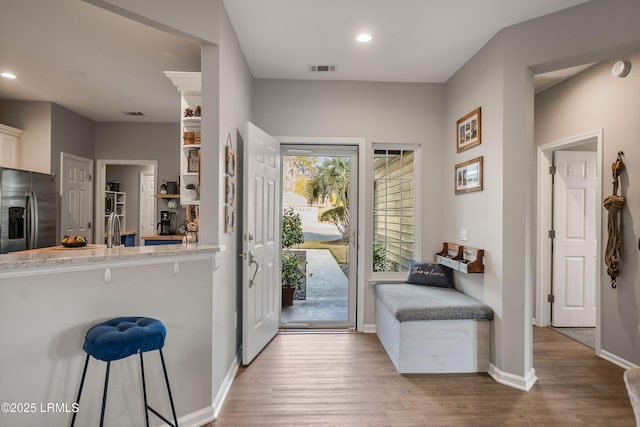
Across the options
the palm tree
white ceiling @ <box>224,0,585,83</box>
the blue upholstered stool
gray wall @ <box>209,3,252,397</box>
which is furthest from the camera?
the palm tree

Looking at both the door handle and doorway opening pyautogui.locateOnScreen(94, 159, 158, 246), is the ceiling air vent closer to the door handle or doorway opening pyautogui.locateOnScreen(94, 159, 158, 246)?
the door handle

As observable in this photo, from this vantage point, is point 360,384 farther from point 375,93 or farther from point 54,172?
point 54,172

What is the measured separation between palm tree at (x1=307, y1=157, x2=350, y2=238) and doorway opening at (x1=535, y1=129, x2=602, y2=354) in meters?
2.25

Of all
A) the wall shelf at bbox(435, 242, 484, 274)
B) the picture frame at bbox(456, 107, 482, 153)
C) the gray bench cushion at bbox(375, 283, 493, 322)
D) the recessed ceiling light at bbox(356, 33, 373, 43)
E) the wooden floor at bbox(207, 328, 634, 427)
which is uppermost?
the recessed ceiling light at bbox(356, 33, 373, 43)

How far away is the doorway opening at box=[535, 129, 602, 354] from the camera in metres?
3.78

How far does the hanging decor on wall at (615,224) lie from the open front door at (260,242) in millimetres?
3067

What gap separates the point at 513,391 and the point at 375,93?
119 inches

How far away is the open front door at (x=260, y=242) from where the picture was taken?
2760mm

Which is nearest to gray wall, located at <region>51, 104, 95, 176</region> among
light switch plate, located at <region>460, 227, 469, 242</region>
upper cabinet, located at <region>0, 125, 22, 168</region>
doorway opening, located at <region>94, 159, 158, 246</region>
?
upper cabinet, located at <region>0, 125, 22, 168</region>

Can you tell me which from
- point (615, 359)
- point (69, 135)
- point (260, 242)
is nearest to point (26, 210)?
point (69, 135)

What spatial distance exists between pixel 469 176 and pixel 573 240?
179 cm

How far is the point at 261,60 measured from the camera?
3172 mm

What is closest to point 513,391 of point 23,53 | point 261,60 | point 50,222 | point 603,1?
point 603,1

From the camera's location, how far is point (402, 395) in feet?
7.83
